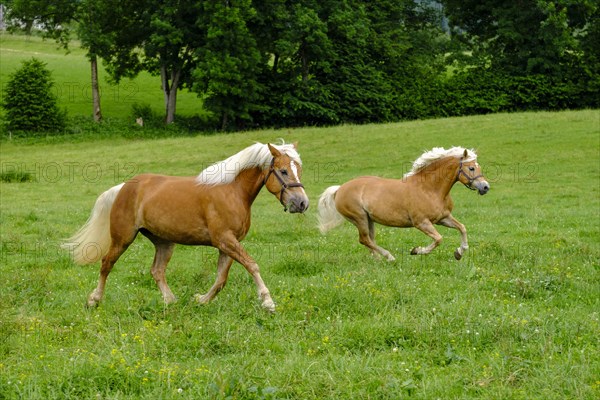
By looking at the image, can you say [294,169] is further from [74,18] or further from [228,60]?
[74,18]

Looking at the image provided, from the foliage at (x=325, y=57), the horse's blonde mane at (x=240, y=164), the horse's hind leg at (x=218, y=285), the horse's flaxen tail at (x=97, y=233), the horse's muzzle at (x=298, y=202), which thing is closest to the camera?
the horse's muzzle at (x=298, y=202)

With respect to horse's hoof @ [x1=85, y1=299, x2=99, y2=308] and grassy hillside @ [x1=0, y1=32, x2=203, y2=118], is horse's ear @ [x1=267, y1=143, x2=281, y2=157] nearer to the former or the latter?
horse's hoof @ [x1=85, y1=299, x2=99, y2=308]

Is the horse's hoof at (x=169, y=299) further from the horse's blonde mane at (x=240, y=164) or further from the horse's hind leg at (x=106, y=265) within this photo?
the horse's blonde mane at (x=240, y=164)

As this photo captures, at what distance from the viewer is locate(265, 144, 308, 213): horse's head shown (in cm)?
967

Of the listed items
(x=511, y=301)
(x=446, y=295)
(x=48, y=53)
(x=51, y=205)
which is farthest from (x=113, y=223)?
(x=48, y=53)

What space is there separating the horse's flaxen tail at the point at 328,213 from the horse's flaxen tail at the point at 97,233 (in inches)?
212

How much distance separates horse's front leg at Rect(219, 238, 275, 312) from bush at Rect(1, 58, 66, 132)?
4370cm

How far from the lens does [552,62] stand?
191 ft

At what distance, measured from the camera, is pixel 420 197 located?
46.0ft

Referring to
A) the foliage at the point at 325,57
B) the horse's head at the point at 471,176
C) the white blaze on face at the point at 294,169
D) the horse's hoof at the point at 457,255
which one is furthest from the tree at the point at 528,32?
the white blaze on face at the point at 294,169

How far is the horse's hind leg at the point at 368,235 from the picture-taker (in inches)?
545

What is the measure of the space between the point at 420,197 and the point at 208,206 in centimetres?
537

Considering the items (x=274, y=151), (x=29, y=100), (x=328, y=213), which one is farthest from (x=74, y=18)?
(x=274, y=151)

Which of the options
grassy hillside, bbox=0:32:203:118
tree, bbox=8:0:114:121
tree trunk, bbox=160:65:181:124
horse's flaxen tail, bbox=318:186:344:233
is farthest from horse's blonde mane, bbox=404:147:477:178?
grassy hillside, bbox=0:32:203:118
